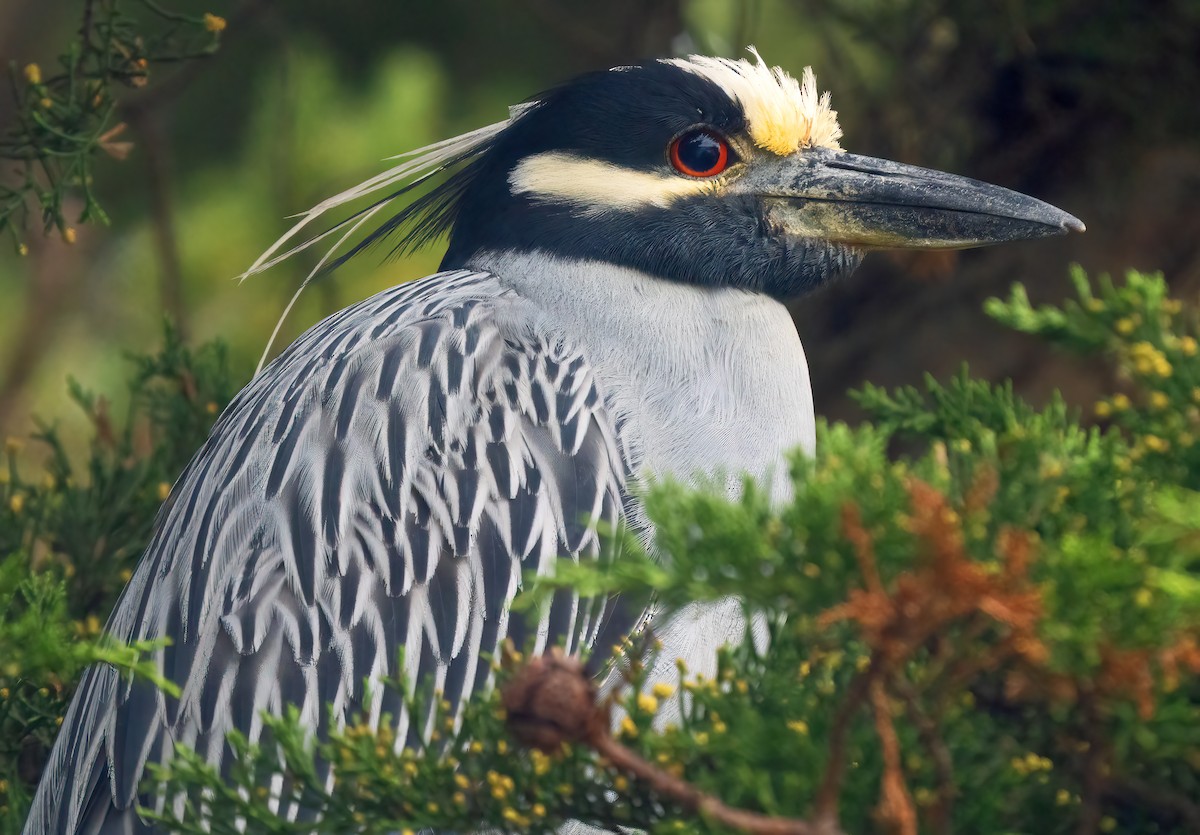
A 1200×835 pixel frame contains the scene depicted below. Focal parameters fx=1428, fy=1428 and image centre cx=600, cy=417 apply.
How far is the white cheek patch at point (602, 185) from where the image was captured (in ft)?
10.4

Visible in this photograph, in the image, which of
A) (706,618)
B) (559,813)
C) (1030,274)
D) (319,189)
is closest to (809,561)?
(559,813)

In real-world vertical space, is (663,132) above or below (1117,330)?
above

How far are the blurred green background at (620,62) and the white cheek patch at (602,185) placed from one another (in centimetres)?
133

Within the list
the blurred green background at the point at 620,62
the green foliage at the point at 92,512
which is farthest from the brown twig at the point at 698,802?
the blurred green background at the point at 620,62

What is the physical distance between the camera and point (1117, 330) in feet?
6.90

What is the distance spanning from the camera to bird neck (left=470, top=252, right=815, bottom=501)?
288cm

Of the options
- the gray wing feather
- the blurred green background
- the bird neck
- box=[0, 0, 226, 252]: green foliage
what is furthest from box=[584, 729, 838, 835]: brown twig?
the blurred green background

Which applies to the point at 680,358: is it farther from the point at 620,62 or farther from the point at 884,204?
the point at 620,62

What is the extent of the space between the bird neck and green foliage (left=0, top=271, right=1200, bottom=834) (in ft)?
3.98

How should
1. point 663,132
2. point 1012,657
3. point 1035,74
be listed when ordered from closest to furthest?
point 1012,657, point 663,132, point 1035,74

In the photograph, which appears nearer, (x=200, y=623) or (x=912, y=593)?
(x=912, y=593)

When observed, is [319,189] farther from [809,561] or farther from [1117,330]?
[809,561]

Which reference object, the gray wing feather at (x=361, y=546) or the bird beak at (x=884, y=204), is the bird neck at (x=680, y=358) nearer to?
the gray wing feather at (x=361, y=546)

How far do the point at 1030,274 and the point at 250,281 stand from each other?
263 cm
